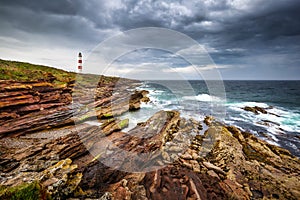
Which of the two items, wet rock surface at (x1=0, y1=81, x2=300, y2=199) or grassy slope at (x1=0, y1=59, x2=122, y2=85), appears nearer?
wet rock surface at (x1=0, y1=81, x2=300, y2=199)

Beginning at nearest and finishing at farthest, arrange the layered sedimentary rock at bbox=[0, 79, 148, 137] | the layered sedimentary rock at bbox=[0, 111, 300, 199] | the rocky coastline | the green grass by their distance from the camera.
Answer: the rocky coastline < the layered sedimentary rock at bbox=[0, 111, 300, 199] < the layered sedimentary rock at bbox=[0, 79, 148, 137] < the green grass

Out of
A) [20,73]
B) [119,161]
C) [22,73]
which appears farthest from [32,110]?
[22,73]

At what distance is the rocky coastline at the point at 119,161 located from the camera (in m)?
5.58

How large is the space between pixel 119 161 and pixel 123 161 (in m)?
0.20

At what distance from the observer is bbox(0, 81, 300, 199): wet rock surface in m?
5.73

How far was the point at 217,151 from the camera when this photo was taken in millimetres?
11391

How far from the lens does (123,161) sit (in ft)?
25.6

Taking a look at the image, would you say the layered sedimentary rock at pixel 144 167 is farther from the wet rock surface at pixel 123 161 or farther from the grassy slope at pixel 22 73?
the grassy slope at pixel 22 73

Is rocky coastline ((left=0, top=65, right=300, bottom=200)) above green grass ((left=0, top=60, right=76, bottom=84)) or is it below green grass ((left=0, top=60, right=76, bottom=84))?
below

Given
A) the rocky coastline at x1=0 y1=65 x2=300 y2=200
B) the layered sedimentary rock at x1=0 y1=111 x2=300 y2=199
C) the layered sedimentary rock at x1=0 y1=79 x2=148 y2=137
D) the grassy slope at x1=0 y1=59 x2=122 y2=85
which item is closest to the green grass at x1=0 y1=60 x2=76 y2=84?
the grassy slope at x1=0 y1=59 x2=122 y2=85

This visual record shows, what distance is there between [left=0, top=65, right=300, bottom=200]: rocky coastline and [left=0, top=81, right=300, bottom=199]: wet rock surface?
0.04 metres

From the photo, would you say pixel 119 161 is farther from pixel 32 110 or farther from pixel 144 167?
pixel 32 110

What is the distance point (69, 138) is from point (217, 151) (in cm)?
970

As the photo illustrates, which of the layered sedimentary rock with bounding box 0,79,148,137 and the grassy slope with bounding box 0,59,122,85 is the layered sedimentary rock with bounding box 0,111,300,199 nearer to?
the layered sedimentary rock with bounding box 0,79,148,137
